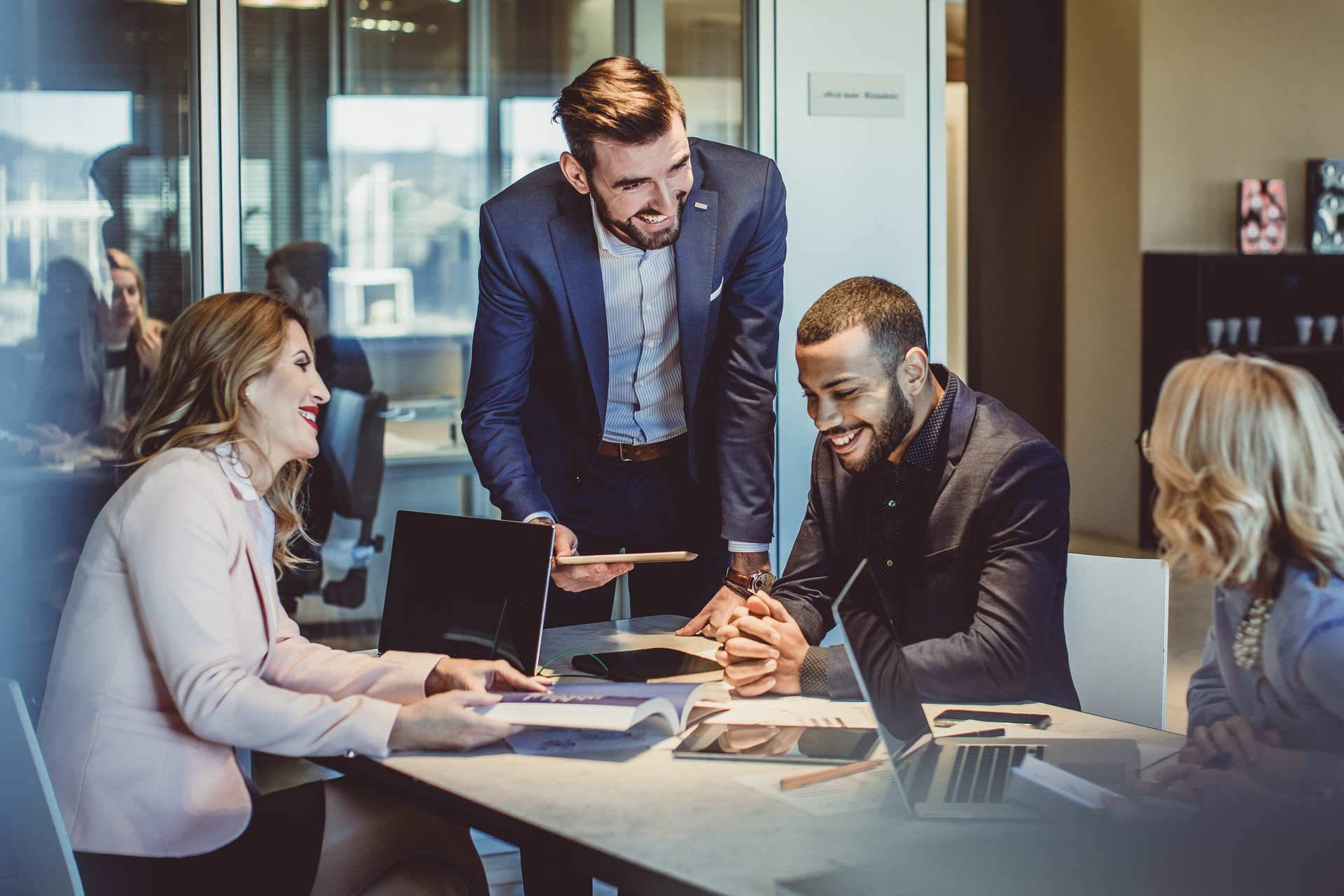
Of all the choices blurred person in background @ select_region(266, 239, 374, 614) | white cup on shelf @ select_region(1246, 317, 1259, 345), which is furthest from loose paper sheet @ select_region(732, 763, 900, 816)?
white cup on shelf @ select_region(1246, 317, 1259, 345)

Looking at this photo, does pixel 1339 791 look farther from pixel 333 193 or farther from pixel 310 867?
pixel 333 193

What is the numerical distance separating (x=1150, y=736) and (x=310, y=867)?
115cm

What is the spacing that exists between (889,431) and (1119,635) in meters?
0.52

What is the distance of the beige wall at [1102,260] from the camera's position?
7223 millimetres

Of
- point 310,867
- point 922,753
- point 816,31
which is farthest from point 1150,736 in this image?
point 816,31

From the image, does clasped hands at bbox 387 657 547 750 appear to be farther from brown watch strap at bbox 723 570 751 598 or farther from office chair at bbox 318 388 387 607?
office chair at bbox 318 388 387 607

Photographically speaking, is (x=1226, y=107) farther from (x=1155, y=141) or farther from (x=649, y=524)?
(x=649, y=524)

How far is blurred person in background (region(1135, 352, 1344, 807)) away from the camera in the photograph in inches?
50.5

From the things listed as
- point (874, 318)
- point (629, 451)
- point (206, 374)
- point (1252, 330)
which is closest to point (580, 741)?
point (206, 374)

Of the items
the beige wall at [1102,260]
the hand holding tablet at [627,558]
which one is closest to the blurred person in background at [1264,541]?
the hand holding tablet at [627,558]

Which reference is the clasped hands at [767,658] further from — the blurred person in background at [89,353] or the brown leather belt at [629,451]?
the blurred person in background at [89,353]

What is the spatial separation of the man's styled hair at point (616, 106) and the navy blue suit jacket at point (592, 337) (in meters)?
0.23

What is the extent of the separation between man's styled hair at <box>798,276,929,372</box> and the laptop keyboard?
2.61ft

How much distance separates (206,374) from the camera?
5.85ft
